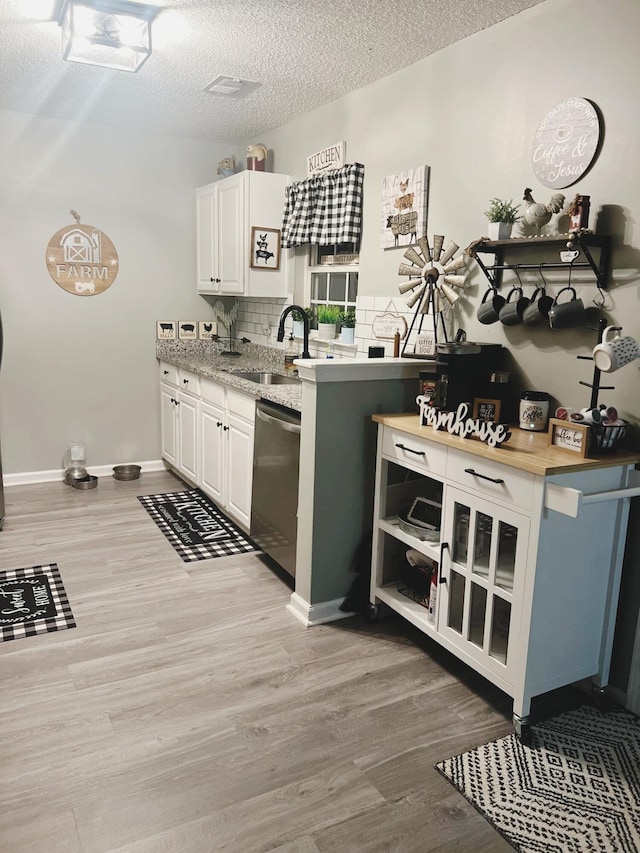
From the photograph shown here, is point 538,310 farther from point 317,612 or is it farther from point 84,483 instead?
point 84,483

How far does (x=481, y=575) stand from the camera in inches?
91.4

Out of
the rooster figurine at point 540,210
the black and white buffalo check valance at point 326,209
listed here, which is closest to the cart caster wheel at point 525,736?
the rooster figurine at point 540,210

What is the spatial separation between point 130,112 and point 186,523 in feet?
8.97

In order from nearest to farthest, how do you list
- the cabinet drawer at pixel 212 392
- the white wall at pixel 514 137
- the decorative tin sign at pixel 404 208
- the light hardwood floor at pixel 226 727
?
the light hardwood floor at pixel 226 727, the white wall at pixel 514 137, the decorative tin sign at pixel 404 208, the cabinet drawer at pixel 212 392

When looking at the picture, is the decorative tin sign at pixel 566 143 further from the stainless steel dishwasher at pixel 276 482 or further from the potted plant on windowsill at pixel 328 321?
the potted plant on windowsill at pixel 328 321

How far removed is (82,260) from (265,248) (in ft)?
4.64

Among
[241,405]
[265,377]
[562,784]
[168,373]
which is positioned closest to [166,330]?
[168,373]


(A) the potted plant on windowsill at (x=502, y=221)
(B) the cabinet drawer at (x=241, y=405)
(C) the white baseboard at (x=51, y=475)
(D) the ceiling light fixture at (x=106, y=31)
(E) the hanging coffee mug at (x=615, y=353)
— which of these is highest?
(D) the ceiling light fixture at (x=106, y=31)

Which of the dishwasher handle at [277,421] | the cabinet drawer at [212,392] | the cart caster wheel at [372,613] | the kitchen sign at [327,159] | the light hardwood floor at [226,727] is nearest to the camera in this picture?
the light hardwood floor at [226,727]

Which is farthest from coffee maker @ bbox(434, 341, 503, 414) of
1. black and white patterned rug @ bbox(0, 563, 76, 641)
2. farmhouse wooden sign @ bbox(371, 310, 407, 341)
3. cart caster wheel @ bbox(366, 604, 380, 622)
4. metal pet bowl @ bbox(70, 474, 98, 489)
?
metal pet bowl @ bbox(70, 474, 98, 489)

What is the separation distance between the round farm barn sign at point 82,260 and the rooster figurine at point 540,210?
11.2 feet

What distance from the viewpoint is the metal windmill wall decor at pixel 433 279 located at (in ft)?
9.95

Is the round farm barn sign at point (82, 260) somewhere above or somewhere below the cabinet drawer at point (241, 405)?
above

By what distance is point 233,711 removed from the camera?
2320mm
